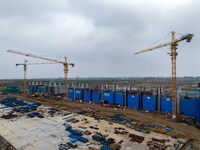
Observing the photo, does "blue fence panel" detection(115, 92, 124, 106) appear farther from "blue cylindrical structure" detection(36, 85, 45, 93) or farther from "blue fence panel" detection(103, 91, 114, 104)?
"blue cylindrical structure" detection(36, 85, 45, 93)

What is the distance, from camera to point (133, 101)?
35000mm

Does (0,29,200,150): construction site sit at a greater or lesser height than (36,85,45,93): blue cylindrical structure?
lesser

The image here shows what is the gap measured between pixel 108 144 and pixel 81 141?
3178 mm

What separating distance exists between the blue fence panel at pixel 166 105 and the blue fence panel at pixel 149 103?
4.34 ft

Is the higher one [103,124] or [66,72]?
[66,72]

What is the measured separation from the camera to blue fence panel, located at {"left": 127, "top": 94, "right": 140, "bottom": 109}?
3438 centimetres

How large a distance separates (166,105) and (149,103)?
10.9ft

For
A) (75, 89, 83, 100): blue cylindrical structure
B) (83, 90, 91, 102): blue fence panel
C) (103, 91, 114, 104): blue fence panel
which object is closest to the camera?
(103, 91, 114, 104): blue fence panel

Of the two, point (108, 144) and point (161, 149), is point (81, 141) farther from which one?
point (161, 149)

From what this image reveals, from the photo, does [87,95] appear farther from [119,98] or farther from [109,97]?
[119,98]

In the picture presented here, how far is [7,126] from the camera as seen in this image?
24203 mm

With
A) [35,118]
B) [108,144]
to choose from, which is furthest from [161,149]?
[35,118]

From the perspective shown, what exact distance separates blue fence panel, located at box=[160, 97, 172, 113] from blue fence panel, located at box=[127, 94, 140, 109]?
522 centimetres

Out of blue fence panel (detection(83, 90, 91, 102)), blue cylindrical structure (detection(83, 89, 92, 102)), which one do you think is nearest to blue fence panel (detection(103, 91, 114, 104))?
blue cylindrical structure (detection(83, 89, 92, 102))
